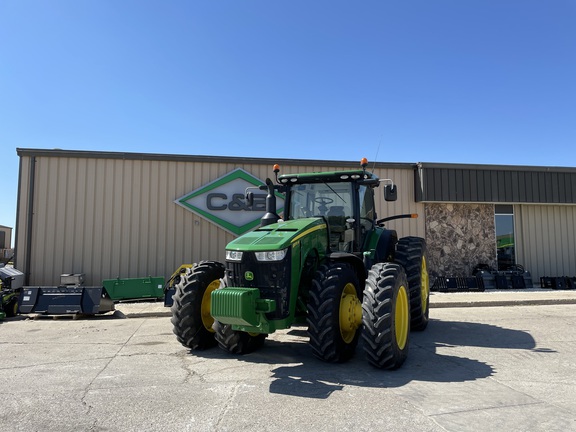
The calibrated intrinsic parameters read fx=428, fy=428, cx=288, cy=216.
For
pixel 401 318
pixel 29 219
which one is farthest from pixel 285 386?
pixel 29 219

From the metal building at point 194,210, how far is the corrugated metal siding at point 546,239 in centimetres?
4

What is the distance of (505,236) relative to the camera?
15398mm

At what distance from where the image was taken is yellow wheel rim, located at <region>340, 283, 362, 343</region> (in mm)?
5363

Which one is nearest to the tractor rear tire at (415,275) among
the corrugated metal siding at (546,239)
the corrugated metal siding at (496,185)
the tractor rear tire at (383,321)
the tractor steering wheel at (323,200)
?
the tractor steering wheel at (323,200)

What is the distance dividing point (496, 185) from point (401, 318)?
11.1m

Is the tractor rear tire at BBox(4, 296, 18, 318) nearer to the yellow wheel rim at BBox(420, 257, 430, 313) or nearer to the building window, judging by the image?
the yellow wheel rim at BBox(420, 257, 430, 313)

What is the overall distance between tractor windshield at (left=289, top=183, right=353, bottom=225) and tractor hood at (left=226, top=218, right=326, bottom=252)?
0.73 metres

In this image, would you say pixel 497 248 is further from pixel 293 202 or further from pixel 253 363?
pixel 253 363

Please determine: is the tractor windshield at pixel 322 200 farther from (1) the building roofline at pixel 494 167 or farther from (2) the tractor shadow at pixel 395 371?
(1) the building roofline at pixel 494 167

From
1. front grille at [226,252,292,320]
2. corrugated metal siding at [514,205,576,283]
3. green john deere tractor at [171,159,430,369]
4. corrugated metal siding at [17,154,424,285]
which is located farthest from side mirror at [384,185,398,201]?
corrugated metal siding at [514,205,576,283]

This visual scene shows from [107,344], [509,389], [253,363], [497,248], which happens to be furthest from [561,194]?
[107,344]

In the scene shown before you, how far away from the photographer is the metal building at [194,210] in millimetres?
12766

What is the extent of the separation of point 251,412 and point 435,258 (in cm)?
1219

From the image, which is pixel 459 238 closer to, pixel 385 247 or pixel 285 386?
pixel 385 247
